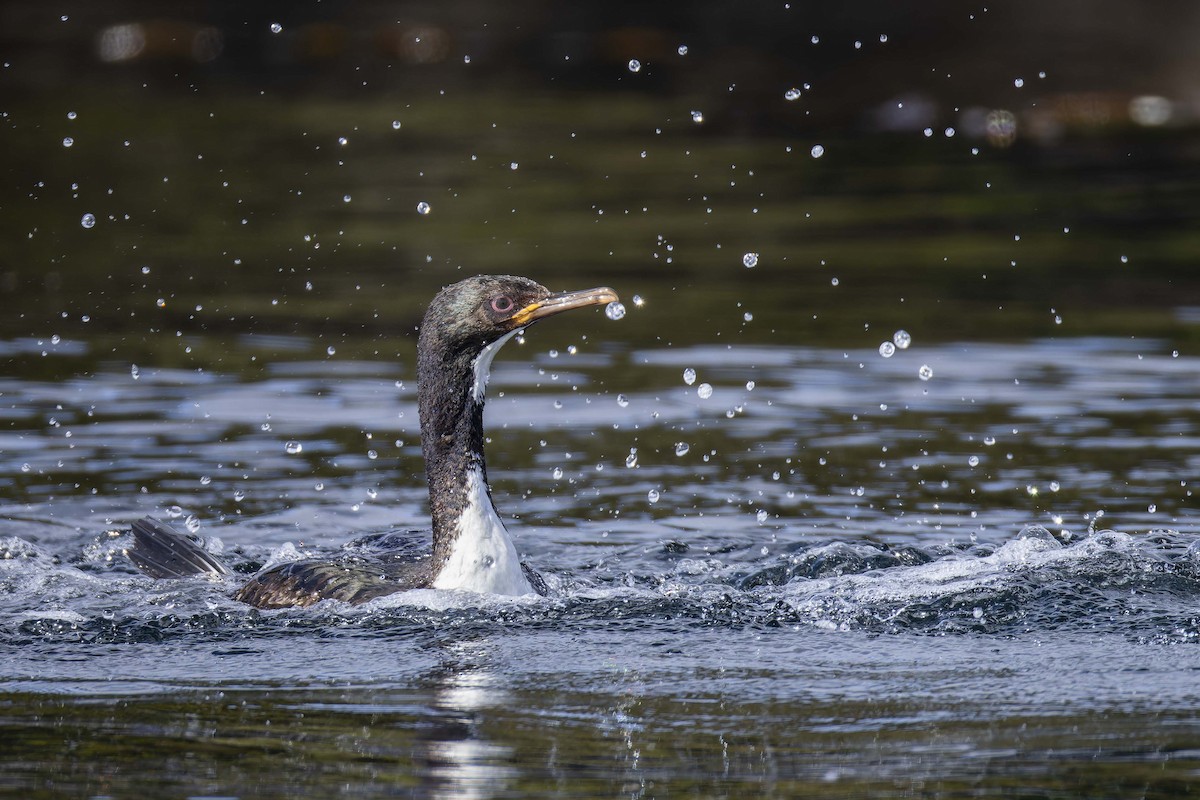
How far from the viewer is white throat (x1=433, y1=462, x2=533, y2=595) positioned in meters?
7.46

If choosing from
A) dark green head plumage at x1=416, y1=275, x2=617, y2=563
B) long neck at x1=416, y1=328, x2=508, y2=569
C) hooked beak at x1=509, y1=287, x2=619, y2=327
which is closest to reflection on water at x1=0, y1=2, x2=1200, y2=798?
long neck at x1=416, y1=328, x2=508, y2=569

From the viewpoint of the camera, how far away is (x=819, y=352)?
43.9ft

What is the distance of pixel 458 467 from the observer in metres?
7.69

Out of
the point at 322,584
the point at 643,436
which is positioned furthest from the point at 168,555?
the point at 643,436

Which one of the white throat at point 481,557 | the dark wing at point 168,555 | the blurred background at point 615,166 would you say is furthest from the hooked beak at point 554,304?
the blurred background at point 615,166

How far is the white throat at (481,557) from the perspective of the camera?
7.46 m

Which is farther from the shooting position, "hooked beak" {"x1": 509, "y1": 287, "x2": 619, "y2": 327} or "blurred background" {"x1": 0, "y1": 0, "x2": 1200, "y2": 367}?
"blurred background" {"x1": 0, "y1": 0, "x2": 1200, "y2": 367}

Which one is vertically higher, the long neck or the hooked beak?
the hooked beak

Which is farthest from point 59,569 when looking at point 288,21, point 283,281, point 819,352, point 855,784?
point 288,21

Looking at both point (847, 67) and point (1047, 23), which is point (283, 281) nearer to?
point (847, 67)

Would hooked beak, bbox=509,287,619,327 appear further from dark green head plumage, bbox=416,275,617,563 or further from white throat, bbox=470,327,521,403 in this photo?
white throat, bbox=470,327,521,403

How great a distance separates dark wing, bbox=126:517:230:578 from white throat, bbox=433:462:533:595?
1415 millimetres

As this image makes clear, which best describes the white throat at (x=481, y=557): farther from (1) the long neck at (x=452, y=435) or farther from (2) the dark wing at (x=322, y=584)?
(2) the dark wing at (x=322, y=584)

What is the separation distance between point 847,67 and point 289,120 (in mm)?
8998
